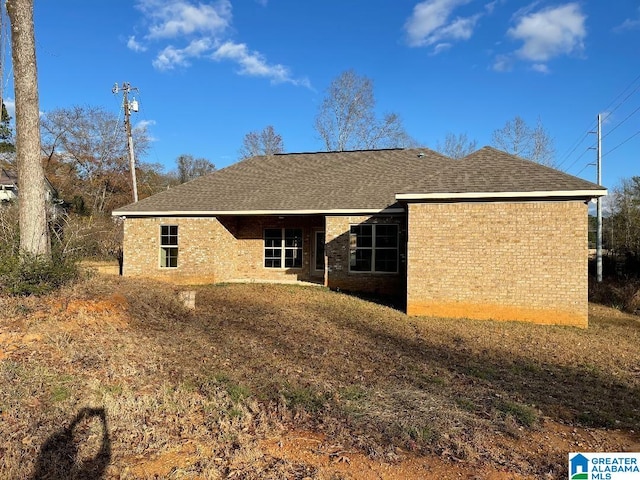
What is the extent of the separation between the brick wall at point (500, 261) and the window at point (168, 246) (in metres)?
9.31

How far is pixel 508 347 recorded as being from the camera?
7844 mm

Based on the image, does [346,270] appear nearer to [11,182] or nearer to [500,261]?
[500,261]

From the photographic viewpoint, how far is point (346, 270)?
14258mm

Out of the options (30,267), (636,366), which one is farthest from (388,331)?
(30,267)

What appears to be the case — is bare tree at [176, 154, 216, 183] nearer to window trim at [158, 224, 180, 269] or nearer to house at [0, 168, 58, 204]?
house at [0, 168, 58, 204]

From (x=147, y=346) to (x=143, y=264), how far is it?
387 inches

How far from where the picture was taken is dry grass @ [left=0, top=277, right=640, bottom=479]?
12.0ft

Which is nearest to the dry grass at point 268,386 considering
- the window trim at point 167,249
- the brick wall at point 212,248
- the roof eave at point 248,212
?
the roof eave at point 248,212

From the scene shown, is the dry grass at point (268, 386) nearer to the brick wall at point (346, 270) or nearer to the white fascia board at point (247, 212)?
the brick wall at point (346, 270)

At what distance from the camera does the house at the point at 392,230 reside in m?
9.82

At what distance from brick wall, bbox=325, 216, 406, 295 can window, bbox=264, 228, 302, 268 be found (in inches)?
91.0

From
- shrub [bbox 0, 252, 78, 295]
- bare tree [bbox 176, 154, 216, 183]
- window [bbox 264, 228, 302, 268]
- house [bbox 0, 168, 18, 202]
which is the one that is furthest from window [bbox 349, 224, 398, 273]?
bare tree [bbox 176, 154, 216, 183]

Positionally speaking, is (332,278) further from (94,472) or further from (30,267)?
(94,472)
